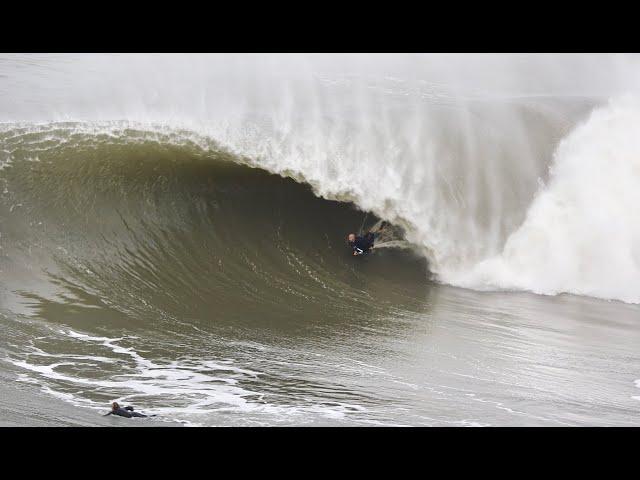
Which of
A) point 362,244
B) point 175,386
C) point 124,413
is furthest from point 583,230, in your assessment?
point 124,413

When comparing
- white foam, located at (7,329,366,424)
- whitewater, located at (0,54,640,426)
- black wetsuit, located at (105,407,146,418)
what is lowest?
black wetsuit, located at (105,407,146,418)

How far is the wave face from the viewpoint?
549 inches

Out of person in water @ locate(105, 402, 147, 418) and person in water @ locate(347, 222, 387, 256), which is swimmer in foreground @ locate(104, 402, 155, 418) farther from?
person in water @ locate(347, 222, 387, 256)

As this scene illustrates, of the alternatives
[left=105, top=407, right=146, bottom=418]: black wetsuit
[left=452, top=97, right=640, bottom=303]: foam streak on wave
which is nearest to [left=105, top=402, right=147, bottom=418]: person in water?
[left=105, top=407, right=146, bottom=418]: black wetsuit

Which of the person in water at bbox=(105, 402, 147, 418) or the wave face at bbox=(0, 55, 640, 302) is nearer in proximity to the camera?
the person in water at bbox=(105, 402, 147, 418)

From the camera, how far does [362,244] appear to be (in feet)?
43.6

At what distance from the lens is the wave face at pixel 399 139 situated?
45.7 ft

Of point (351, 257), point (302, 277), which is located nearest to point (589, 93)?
point (351, 257)

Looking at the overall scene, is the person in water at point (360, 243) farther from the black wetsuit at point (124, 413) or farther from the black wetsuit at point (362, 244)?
the black wetsuit at point (124, 413)

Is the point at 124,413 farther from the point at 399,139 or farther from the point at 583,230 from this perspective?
the point at 583,230

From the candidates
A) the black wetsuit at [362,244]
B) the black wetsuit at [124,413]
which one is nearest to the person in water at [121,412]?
the black wetsuit at [124,413]

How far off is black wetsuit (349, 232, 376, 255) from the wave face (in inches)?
26.5

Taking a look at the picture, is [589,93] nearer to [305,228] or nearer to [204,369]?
[305,228]

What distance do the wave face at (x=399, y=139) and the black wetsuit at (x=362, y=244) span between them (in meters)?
0.67
